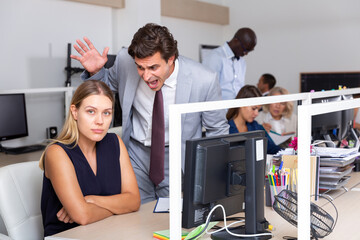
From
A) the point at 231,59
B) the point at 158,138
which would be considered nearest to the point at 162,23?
the point at 231,59

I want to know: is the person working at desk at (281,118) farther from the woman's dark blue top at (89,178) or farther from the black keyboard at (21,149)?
the woman's dark blue top at (89,178)

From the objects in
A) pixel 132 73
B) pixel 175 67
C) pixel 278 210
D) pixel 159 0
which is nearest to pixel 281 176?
pixel 278 210

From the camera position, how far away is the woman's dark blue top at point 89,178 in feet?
6.35

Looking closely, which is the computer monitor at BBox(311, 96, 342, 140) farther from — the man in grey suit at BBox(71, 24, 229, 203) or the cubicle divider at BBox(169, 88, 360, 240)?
the cubicle divider at BBox(169, 88, 360, 240)

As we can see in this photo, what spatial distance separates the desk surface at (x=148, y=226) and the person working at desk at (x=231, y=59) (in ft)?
8.35

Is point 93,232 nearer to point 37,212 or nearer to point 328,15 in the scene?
point 37,212

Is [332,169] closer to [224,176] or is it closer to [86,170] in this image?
[224,176]

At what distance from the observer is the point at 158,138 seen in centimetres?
221

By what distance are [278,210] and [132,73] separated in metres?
1.04

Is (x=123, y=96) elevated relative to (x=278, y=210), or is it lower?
elevated

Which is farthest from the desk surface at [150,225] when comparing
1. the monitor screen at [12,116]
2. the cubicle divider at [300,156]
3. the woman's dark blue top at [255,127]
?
the monitor screen at [12,116]

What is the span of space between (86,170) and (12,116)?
1.95m

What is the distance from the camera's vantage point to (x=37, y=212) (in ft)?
6.70

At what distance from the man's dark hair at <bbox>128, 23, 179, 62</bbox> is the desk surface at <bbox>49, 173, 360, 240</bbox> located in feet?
2.13
